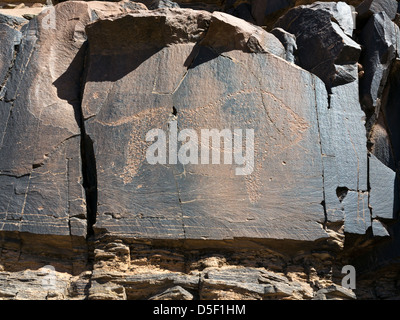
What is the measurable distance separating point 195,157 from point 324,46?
6.53 ft

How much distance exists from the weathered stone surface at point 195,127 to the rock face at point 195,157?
0.05ft

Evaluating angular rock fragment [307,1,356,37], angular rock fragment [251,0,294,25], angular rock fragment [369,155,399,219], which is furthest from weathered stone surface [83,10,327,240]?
angular rock fragment [251,0,294,25]

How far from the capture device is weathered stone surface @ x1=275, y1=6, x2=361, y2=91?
8.28 meters

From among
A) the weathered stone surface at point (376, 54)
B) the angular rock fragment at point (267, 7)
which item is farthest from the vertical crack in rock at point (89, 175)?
the angular rock fragment at point (267, 7)

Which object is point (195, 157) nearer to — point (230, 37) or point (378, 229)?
point (230, 37)

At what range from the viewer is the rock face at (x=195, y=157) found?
7387mm

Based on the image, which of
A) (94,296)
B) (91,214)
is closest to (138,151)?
(91,214)

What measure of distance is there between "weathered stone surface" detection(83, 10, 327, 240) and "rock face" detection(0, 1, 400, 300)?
0.05 feet

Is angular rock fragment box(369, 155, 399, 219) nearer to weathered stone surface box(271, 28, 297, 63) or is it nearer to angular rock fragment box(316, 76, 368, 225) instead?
angular rock fragment box(316, 76, 368, 225)

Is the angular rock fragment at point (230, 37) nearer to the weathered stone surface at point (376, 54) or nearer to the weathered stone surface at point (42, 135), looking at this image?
the weathered stone surface at point (376, 54)

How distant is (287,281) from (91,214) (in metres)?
2.03

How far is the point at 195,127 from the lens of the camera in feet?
25.6

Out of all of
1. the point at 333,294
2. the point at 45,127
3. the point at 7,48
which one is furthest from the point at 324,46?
the point at 7,48
